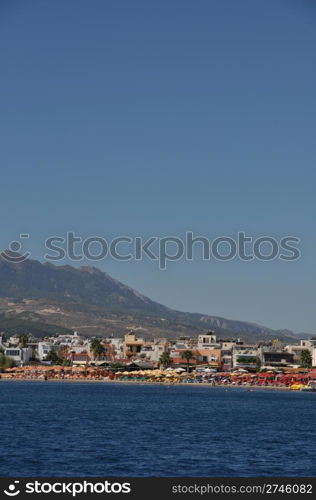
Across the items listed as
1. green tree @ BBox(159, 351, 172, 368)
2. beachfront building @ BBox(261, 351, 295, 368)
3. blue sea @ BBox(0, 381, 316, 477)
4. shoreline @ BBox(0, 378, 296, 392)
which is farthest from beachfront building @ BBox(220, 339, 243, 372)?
blue sea @ BBox(0, 381, 316, 477)

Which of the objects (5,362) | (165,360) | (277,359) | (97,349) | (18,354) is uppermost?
(97,349)

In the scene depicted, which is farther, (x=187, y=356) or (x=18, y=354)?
(x=18, y=354)

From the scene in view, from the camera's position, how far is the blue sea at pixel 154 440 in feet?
135

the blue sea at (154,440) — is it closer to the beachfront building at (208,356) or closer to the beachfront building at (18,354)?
the beachfront building at (208,356)

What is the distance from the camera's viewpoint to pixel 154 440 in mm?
52094

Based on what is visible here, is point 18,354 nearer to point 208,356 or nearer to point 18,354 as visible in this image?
point 18,354

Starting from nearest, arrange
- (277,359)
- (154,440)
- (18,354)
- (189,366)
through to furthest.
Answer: (154,440), (277,359), (189,366), (18,354)

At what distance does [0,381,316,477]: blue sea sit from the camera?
1620 inches

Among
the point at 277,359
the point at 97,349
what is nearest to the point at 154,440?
the point at 277,359

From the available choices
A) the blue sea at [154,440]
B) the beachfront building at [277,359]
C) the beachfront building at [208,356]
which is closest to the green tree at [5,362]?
the beachfront building at [208,356]

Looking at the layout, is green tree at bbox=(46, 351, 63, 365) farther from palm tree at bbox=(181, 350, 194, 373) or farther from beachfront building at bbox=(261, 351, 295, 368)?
beachfront building at bbox=(261, 351, 295, 368)

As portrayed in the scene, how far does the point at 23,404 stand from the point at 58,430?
30331mm

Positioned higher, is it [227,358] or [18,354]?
[18,354]

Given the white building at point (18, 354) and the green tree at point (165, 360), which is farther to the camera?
the white building at point (18, 354)
